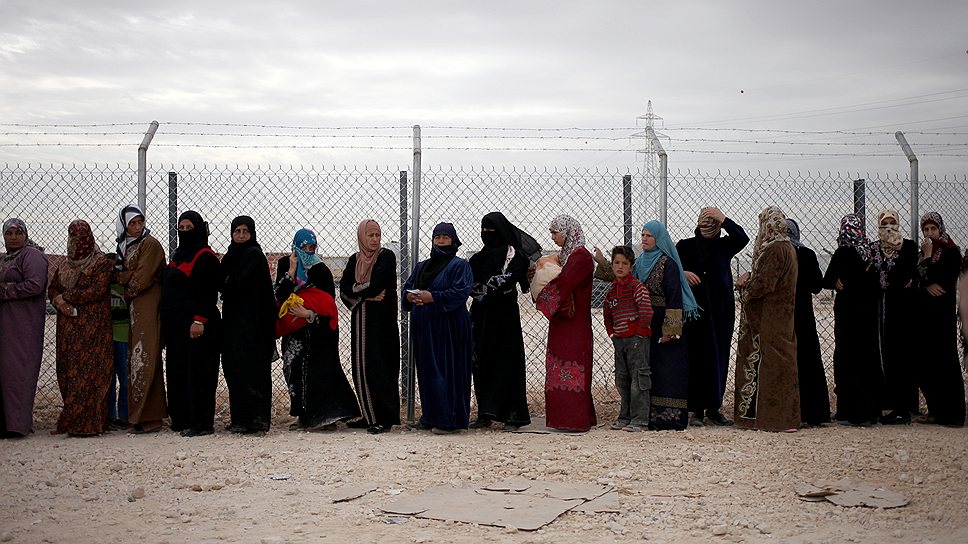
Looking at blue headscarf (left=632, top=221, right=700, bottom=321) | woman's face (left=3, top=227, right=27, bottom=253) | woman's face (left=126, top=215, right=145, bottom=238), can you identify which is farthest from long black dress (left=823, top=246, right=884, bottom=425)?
woman's face (left=3, top=227, right=27, bottom=253)

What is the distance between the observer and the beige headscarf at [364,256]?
21.9ft

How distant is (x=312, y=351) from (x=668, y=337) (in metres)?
2.56

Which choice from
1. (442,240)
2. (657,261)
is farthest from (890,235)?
(442,240)

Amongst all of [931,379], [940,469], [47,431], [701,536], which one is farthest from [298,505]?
[931,379]

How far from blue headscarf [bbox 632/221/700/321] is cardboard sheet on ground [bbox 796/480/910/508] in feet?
6.01

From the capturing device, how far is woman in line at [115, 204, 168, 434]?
6.58 m

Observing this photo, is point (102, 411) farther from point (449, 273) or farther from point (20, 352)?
point (449, 273)

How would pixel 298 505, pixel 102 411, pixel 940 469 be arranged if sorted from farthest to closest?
pixel 102 411
pixel 940 469
pixel 298 505

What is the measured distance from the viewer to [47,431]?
6801mm

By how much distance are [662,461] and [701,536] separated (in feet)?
4.21

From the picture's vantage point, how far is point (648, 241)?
6715mm

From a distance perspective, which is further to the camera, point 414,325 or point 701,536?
point 414,325

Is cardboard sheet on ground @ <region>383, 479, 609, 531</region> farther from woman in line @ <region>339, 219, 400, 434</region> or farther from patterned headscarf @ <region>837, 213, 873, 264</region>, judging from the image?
patterned headscarf @ <region>837, 213, 873, 264</region>

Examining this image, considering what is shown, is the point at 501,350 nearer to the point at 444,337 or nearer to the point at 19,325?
the point at 444,337
